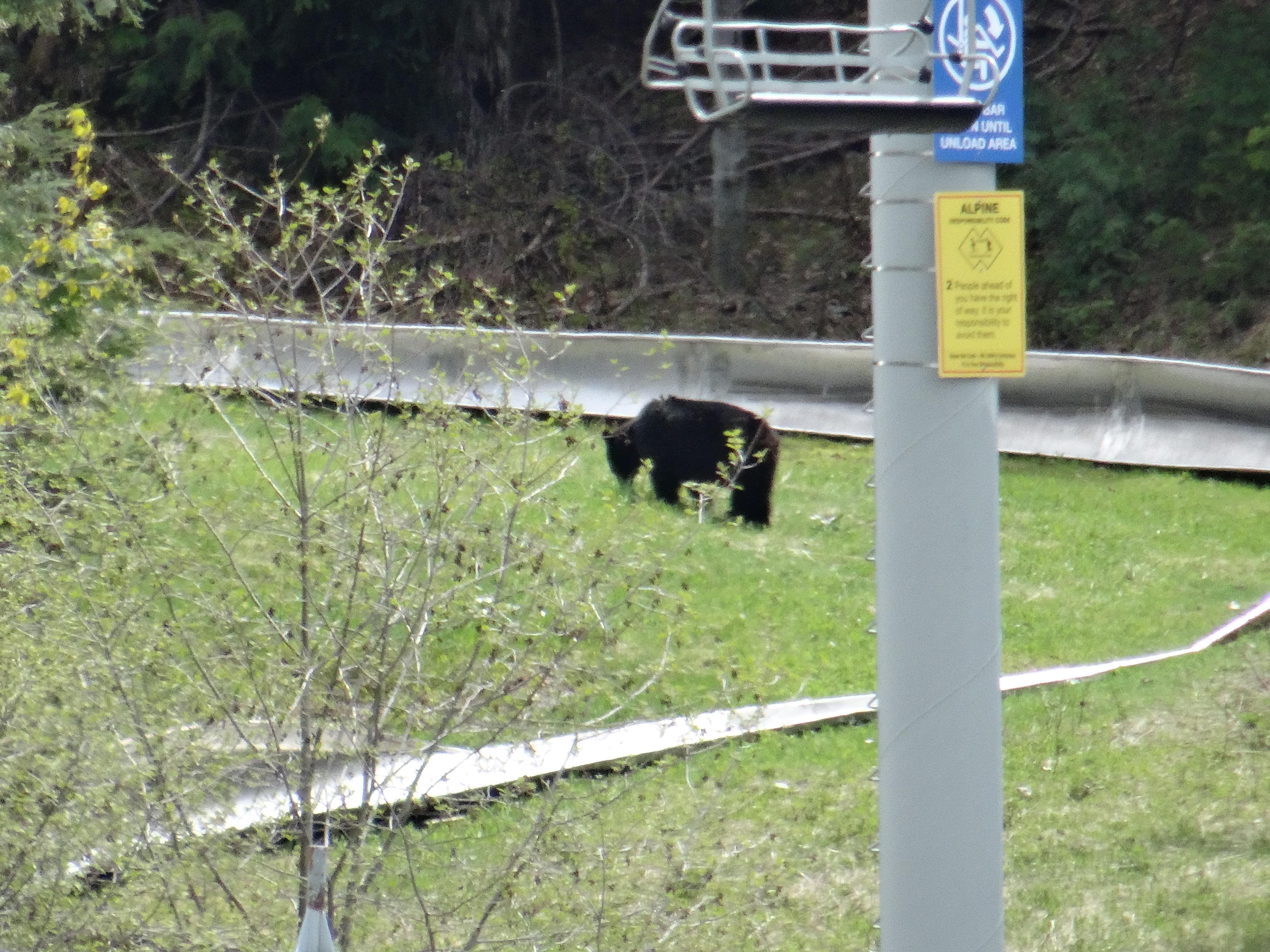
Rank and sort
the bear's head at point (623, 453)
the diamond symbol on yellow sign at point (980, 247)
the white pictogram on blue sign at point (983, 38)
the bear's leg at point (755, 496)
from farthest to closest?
the bear's head at point (623, 453)
the bear's leg at point (755, 496)
the diamond symbol on yellow sign at point (980, 247)
the white pictogram on blue sign at point (983, 38)

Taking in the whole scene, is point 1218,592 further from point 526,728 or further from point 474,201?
point 474,201

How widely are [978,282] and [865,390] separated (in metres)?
11.6

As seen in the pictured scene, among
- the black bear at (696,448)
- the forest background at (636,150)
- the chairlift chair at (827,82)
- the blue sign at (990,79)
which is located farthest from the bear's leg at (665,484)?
the forest background at (636,150)

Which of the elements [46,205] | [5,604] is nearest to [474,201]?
[46,205]

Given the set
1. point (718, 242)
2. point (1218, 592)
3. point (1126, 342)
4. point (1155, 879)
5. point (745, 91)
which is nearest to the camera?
point (745, 91)

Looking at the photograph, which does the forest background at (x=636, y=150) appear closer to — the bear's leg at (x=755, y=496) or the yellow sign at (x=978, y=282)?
the bear's leg at (x=755, y=496)

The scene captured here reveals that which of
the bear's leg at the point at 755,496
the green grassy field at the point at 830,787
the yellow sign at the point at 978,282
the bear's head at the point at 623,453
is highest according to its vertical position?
the yellow sign at the point at 978,282

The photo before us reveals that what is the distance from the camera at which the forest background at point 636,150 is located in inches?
741

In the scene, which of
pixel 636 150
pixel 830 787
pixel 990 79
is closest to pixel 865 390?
pixel 830 787

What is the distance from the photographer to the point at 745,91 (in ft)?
9.96

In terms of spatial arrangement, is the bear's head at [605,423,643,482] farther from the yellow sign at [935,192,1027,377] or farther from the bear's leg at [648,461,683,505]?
the yellow sign at [935,192,1027,377]

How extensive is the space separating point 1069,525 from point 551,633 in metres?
7.70

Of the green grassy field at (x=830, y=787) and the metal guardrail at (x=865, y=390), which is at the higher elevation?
the metal guardrail at (x=865, y=390)

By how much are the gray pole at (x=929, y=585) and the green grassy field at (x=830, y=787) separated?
1.14 meters
